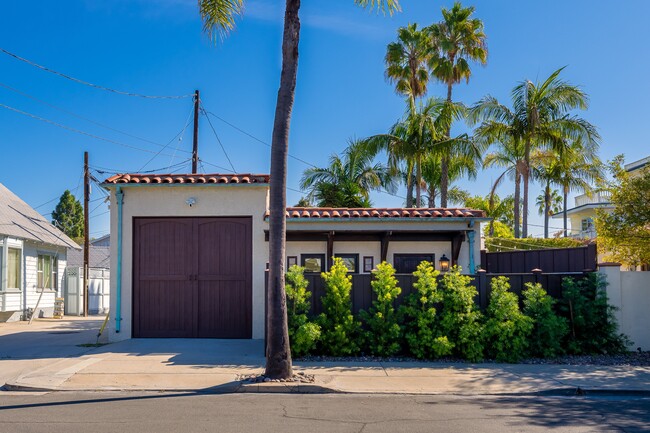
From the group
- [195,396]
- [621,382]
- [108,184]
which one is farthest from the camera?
[108,184]

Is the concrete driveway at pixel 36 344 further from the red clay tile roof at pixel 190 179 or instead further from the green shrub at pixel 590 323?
the green shrub at pixel 590 323

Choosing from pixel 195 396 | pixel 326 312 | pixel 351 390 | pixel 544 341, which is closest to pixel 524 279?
pixel 544 341

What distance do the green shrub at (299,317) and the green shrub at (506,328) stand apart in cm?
326

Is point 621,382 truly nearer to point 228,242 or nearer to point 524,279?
point 524,279

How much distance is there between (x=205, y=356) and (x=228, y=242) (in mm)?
3387

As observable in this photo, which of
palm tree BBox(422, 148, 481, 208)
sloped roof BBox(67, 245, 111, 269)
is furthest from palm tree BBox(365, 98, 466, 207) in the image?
sloped roof BBox(67, 245, 111, 269)

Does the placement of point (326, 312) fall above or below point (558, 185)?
below

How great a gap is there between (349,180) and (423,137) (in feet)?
12.5

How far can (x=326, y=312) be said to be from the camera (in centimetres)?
1253

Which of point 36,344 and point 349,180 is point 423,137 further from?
point 36,344

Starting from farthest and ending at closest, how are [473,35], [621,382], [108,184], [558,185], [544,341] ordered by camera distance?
[558,185] < [473,35] < [108,184] < [544,341] < [621,382]

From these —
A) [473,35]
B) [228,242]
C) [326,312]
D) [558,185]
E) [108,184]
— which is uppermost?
[473,35]

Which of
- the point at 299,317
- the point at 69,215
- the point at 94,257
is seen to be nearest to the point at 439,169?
the point at 299,317

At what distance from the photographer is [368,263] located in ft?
52.5
